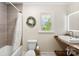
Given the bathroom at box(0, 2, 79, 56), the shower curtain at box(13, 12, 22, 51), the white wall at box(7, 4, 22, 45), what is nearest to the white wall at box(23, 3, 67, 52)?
the bathroom at box(0, 2, 79, 56)

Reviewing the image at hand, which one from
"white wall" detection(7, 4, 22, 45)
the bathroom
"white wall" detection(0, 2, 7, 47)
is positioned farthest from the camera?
"white wall" detection(0, 2, 7, 47)

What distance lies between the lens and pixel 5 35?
288cm

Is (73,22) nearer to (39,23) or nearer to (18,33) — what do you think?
(39,23)

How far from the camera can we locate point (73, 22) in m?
2.70

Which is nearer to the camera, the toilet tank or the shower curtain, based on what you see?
the toilet tank

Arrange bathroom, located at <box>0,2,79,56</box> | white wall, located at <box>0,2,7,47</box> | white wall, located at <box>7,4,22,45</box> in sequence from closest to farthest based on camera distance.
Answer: bathroom, located at <box>0,2,79,56</box> < white wall, located at <box>7,4,22,45</box> < white wall, located at <box>0,2,7,47</box>

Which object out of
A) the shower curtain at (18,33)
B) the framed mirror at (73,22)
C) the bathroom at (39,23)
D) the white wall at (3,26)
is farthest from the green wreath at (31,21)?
the framed mirror at (73,22)

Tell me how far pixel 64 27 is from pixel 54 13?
345 mm

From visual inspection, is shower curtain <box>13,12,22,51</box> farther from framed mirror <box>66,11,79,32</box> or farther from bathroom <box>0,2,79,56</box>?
framed mirror <box>66,11,79,32</box>

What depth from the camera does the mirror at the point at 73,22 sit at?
259cm

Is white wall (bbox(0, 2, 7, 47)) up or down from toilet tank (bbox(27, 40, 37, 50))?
up

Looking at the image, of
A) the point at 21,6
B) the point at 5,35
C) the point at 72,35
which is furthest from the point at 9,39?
the point at 72,35

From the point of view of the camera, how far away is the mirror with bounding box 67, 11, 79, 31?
2.59 meters

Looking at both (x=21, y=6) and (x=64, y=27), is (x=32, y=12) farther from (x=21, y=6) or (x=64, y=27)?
(x=64, y=27)
